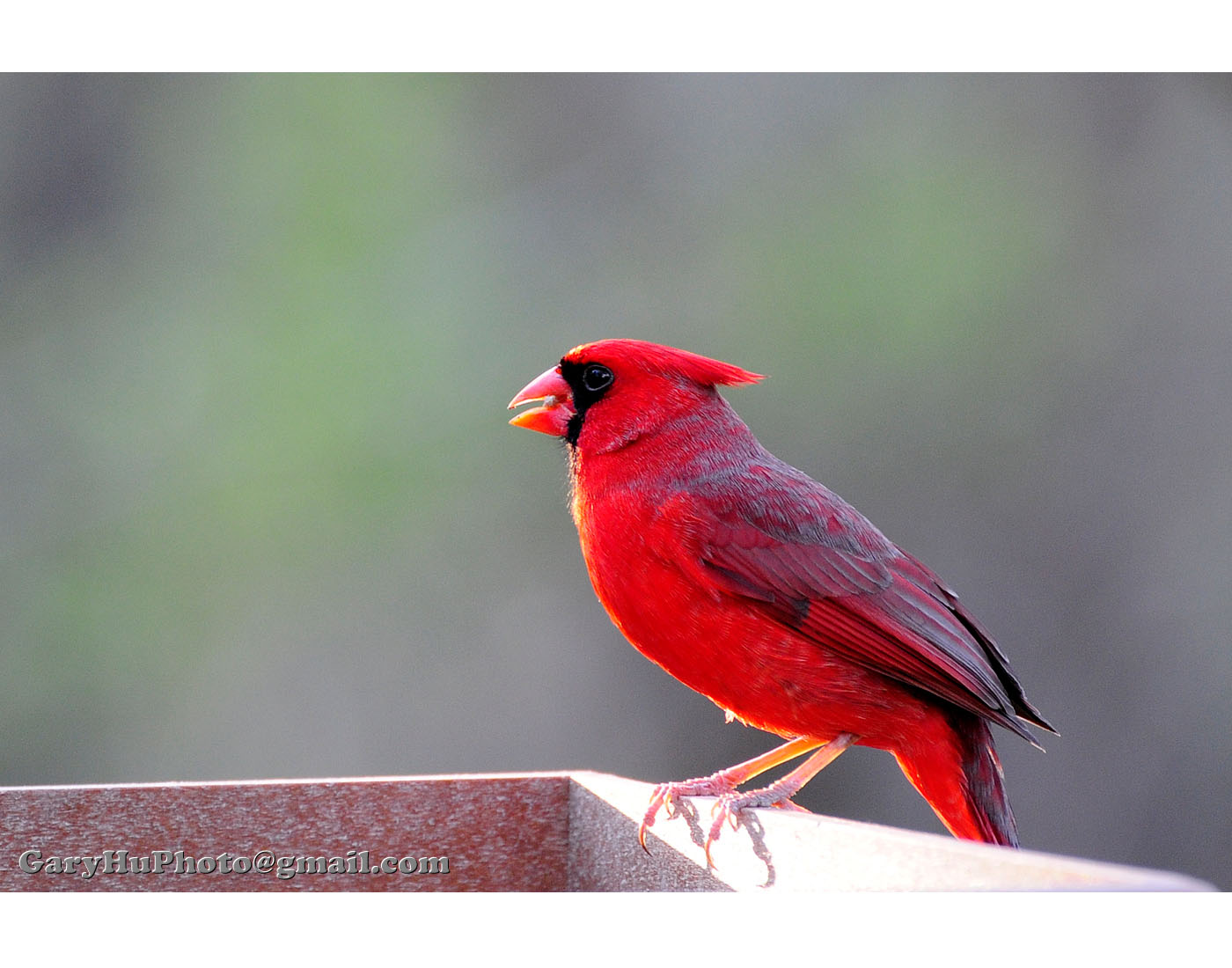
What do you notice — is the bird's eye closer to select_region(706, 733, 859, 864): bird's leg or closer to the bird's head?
the bird's head

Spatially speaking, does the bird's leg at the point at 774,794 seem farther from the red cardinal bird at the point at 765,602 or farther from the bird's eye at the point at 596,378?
the bird's eye at the point at 596,378

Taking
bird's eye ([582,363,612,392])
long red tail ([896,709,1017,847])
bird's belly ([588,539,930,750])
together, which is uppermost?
bird's eye ([582,363,612,392])

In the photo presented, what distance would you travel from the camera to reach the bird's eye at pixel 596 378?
69.0 inches

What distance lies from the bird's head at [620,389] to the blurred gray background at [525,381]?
199 centimetres

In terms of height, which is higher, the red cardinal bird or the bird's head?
the bird's head

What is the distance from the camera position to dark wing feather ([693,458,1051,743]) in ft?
5.10

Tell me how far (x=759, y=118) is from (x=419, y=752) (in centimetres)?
226

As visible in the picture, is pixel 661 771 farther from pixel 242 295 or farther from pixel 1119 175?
pixel 1119 175

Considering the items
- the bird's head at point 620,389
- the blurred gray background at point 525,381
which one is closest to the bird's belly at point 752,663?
the bird's head at point 620,389

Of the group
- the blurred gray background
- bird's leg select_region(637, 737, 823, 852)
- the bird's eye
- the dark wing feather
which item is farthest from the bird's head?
the blurred gray background

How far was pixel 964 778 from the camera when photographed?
5.26 feet

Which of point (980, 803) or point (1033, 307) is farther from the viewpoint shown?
point (1033, 307)

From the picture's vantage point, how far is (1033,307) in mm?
3961

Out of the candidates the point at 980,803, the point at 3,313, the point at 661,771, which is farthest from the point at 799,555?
the point at 3,313
